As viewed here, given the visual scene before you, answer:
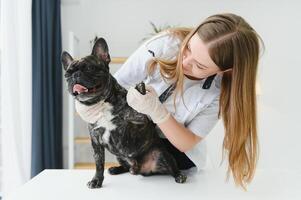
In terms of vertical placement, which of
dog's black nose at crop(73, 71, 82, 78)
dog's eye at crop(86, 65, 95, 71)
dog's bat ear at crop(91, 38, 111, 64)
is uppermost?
dog's bat ear at crop(91, 38, 111, 64)

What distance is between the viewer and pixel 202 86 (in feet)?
2.92

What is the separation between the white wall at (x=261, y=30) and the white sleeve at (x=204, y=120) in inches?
60.7

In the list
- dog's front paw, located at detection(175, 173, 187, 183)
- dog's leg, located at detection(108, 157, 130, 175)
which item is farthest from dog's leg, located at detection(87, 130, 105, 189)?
dog's front paw, located at detection(175, 173, 187, 183)

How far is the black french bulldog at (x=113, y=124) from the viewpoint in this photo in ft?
2.36

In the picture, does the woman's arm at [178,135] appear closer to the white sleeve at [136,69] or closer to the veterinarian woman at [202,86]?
the veterinarian woman at [202,86]

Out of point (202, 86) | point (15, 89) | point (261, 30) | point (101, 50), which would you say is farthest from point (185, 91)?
point (261, 30)

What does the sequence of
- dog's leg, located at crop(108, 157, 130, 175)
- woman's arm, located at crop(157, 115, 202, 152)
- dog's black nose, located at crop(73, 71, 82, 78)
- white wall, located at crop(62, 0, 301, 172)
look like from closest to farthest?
dog's black nose, located at crop(73, 71, 82, 78) < woman's arm, located at crop(157, 115, 202, 152) < dog's leg, located at crop(108, 157, 130, 175) < white wall, located at crop(62, 0, 301, 172)

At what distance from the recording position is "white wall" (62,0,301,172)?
232 centimetres

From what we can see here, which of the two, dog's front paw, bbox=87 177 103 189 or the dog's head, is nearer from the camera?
the dog's head

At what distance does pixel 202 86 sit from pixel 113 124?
0.92 ft

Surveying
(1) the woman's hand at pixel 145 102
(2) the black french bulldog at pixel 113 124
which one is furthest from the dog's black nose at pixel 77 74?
(1) the woman's hand at pixel 145 102

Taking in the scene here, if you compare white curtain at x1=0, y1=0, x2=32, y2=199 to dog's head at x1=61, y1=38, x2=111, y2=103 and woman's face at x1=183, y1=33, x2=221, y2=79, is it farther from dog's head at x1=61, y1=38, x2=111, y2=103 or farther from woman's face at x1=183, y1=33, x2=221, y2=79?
woman's face at x1=183, y1=33, x2=221, y2=79

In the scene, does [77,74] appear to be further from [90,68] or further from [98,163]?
[98,163]

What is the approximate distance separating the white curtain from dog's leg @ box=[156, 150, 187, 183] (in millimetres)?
1220
